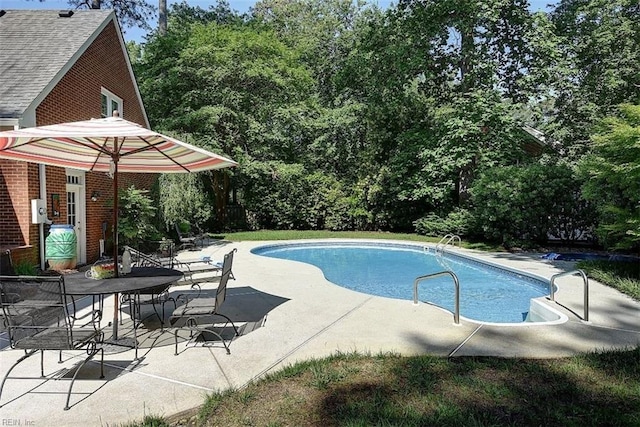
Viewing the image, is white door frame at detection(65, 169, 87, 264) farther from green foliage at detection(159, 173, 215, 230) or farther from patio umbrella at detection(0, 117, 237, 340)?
patio umbrella at detection(0, 117, 237, 340)

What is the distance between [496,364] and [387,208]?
16.4m

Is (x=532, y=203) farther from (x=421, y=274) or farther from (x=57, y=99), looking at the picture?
(x=57, y=99)

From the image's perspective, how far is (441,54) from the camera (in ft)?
58.7

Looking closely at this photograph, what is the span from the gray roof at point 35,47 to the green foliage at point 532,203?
13229 mm

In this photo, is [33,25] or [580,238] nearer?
[33,25]

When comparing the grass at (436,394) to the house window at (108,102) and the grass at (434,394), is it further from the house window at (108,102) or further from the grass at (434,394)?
the house window at (108,102)

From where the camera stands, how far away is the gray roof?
8.61 m

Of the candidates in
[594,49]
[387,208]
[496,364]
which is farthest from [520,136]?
[496,364]

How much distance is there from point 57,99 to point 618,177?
40.4ft

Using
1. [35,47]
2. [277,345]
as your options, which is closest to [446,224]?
[277,345]

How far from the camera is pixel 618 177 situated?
823 cm

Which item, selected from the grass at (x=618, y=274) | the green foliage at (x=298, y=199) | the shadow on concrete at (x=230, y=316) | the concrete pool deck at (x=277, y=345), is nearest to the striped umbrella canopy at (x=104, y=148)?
the shadow on concrete at (x=230, y=316)

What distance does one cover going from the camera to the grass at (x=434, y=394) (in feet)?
10.6

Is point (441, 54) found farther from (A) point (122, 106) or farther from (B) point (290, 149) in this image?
(A) point (122, 106)
